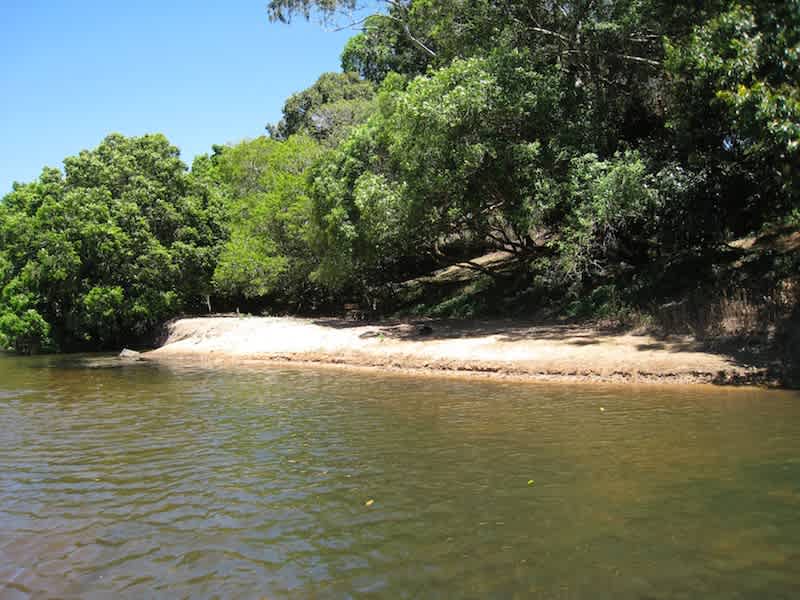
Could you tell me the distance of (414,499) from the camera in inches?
261

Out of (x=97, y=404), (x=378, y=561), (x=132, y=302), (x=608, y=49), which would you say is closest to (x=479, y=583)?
(x=378, y=561)

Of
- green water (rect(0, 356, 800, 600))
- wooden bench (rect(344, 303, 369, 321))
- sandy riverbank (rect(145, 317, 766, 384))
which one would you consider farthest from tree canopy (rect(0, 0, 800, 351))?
green water (rect(0, 356, 800, 600))

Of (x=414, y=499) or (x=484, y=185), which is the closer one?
(x=414, y=499)

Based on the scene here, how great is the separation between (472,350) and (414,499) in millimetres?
10220

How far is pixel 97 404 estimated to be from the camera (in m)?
13.2

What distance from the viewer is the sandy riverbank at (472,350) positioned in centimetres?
1344

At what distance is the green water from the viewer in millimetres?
4895

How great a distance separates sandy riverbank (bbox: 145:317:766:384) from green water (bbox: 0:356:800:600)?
4.58 ft

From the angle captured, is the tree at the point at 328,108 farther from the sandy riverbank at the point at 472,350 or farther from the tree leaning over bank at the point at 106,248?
the sandy riverbank at the point at 472,350

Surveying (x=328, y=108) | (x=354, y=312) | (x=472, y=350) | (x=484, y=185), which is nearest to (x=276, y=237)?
(x=354, y=312)

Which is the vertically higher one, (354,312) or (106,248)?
(106,248)

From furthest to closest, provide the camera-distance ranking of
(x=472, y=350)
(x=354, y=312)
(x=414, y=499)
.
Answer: (x=354, y=312), (x=472, y=350), (x=414, y=499)

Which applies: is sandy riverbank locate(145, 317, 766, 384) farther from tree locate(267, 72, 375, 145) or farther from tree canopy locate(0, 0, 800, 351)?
tree locate(267, 72, 375, 145)

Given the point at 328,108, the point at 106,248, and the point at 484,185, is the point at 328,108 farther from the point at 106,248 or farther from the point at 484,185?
the point at 484,185
